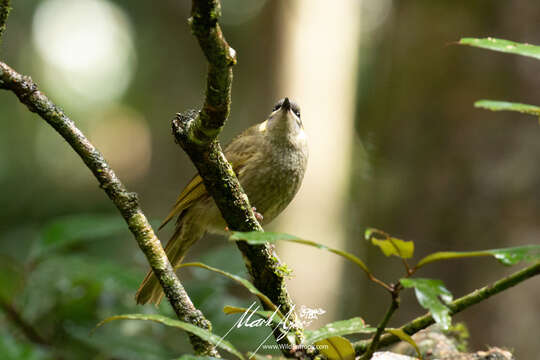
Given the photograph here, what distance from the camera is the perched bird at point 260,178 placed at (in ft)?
11.8

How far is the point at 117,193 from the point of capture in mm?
1604

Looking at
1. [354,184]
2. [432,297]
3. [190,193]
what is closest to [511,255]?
[432,297]

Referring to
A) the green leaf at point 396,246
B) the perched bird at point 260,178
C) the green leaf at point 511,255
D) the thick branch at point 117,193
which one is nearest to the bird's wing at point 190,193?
the perched bird at point 260,178

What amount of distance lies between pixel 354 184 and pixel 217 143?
7292 mm

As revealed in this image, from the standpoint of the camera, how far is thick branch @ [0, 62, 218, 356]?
58.6 inches

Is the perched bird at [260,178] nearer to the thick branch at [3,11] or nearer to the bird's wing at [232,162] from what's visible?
the bird's wing at [232,162]

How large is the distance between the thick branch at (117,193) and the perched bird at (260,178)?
1.89 metres

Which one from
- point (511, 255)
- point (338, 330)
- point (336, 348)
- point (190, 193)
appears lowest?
point (336, 348)

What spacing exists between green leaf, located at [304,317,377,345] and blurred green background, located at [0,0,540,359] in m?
1.29

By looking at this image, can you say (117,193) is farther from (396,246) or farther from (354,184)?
(354,184)

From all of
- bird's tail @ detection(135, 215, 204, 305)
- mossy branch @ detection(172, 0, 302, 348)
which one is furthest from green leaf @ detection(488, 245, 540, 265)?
bird's tail @ detection(135, 215, 204, 305)

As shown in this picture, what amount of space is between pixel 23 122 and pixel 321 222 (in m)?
6.36

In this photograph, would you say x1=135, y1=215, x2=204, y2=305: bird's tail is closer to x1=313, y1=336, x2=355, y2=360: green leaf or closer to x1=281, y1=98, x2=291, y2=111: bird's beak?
x1=281, y1=98, x2=291, y2=111: bird's beak

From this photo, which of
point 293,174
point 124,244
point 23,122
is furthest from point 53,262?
point 23,122
